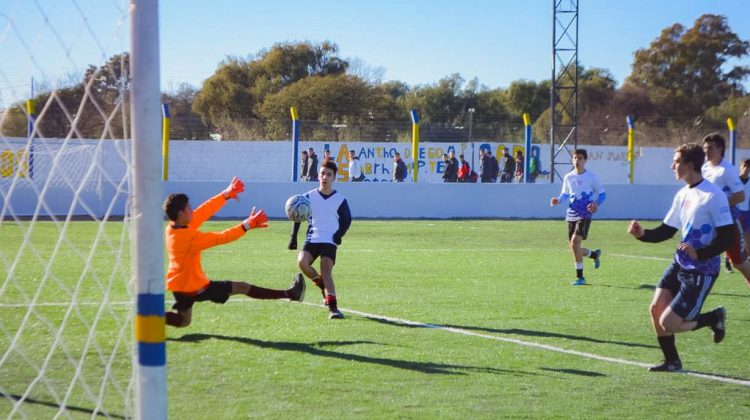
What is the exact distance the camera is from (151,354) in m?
3.76

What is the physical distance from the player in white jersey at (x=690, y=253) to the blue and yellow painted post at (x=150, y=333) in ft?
13.8

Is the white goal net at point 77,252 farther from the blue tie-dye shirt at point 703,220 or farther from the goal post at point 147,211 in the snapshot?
the blue tie-dye shirt at point 703,220

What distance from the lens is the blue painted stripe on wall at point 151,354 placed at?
376 centimetres

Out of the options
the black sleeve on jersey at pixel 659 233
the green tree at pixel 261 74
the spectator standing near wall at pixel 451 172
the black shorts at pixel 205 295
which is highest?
the green tree at pixel 261 74

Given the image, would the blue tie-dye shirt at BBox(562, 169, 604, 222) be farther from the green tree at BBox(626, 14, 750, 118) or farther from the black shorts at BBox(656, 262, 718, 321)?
the green tree at BBox(626, 14, 750, 118)

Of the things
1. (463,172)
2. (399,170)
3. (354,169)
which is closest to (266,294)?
(399,170)

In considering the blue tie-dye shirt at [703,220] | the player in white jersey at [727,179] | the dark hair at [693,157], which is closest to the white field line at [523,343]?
the blue tie-dye shirt at [703,220]

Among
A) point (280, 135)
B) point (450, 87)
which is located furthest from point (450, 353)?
point (450, 87)

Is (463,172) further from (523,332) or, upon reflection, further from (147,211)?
(147,211)

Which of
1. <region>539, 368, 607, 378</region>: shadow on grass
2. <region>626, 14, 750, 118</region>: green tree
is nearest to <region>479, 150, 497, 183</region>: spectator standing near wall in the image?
<region>539, 368, 607, 378</region>: shadow on grass

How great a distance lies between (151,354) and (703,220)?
4741mm

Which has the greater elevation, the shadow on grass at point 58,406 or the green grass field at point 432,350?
the shadow on grass at point 58,406

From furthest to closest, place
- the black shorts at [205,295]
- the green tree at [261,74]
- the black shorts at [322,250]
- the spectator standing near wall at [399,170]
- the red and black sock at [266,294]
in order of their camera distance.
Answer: the green tree at [261,74] < the spectator standing near wall at [399,170] < the black shorts at [322,250] < the red and black sock at [266,294] < the black shorts at [205,295]

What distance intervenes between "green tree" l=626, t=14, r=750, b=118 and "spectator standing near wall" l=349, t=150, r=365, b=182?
3584cm
